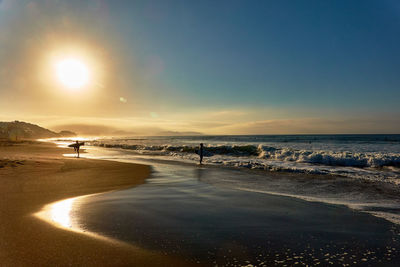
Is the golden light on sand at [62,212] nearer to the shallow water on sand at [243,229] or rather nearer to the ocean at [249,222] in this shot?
the ocean at [249,222]

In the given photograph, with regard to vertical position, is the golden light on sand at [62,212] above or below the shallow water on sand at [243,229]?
above

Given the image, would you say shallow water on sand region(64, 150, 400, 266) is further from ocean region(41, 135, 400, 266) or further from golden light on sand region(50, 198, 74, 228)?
golden light on sand region(50, 198, 74, 228)

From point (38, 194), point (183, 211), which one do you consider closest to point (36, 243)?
point (183, 211)

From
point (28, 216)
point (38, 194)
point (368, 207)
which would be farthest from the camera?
point (38, 194)

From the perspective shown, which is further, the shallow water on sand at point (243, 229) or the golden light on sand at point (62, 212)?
the golden light on sand at point (62, 212)

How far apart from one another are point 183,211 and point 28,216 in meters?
3.62

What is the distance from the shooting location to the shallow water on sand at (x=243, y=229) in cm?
396

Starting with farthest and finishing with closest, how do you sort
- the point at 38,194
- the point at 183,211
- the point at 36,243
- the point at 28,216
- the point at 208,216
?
1. the point at 38,194
2. the point at 183,211
3. the point at 208,216
4. the point at 28,216
5. the point at 36,243

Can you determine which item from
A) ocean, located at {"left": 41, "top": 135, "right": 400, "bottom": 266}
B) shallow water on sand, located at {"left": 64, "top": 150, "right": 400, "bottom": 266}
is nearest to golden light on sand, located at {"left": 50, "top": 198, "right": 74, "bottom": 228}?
ocean, located at {"left": 41, "top": 135, "right": 400, "bottom": 266}

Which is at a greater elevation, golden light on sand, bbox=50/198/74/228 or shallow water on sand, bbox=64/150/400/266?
golden light on sand, bbox=50/198/74/228

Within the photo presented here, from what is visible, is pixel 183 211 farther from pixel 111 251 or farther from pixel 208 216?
pixel 111 251

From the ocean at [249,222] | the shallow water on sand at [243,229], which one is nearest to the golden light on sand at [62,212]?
the ocean at [249,222]

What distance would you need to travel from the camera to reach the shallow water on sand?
396 cm

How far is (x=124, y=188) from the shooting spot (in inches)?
370
